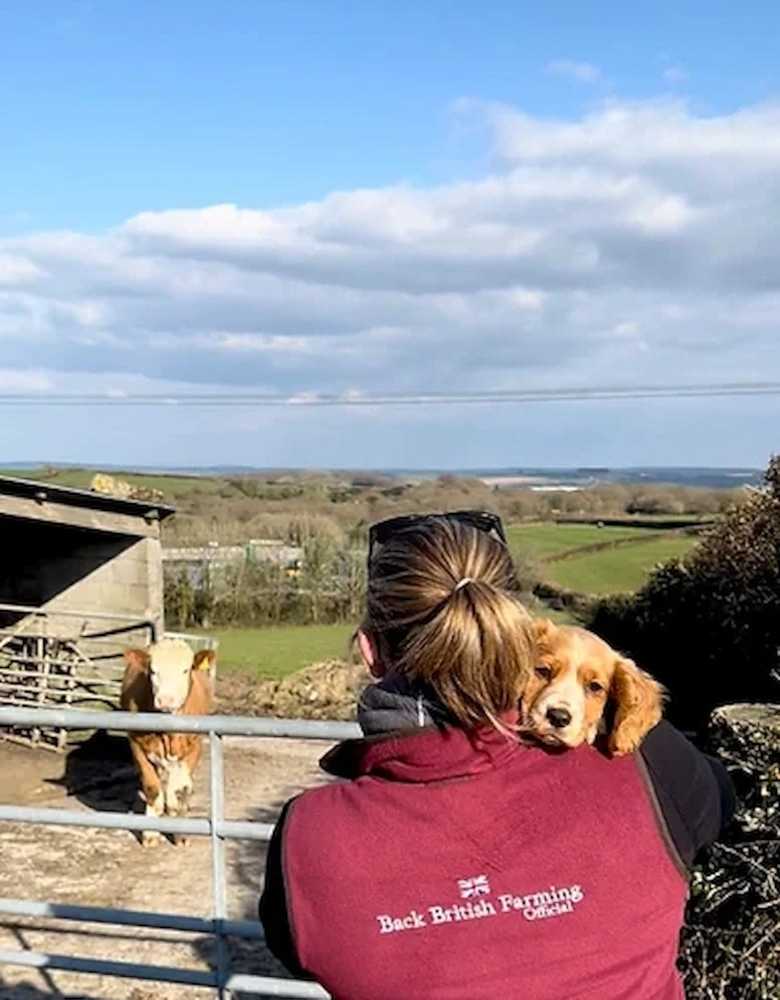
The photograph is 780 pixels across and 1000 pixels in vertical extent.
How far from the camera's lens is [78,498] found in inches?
411

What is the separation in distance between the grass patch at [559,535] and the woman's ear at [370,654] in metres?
19.7

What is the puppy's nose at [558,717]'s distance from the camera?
1396 millimetres

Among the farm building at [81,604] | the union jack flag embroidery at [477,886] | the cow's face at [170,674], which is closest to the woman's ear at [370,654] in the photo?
the union jack flag embroidery at [477,886]

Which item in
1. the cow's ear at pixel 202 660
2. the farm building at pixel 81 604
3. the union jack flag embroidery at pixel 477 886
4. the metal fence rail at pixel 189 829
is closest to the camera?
the union jack flag embroidery at pixel 477 886

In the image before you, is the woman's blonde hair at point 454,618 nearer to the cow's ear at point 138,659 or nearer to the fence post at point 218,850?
the fence post at point 218,850

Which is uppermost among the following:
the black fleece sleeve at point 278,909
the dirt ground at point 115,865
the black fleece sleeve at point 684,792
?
the black fleece sleeve at point 684,792

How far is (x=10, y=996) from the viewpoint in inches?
178

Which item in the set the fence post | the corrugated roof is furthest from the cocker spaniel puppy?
the corrugated roof

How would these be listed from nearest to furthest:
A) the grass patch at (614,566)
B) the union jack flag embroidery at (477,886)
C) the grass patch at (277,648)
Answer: the union jack flag embroidery at (477,886) < the grass patch at (277,648) < the grass patch at (614,566)

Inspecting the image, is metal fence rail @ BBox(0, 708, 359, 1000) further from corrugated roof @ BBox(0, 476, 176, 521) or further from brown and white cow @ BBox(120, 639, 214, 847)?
corrugated roof @ BBox(0, 476, 176, 521)

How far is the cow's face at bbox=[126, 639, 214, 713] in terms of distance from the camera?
786 cm

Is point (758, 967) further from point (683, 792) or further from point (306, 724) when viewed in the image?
point (683, 792)

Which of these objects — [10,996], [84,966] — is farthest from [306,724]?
[10,996]

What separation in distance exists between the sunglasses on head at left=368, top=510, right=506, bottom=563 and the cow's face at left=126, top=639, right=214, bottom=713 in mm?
6505
